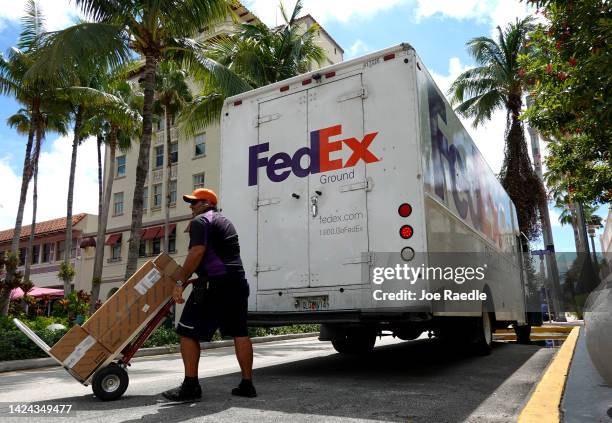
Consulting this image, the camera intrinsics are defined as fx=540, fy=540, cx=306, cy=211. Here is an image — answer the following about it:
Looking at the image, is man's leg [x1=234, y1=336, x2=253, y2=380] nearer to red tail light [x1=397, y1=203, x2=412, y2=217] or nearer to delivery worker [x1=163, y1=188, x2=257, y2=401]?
delivery worker [x1=163, y1=188, x2=257, y2=401]

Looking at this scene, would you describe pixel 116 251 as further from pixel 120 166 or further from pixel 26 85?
pixel 26 85

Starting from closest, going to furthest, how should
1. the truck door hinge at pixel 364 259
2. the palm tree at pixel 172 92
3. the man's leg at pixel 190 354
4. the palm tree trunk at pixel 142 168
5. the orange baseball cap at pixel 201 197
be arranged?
the man's leg at pixel 190 354 → the orange baseball cap at pixel 201 197 → the truck door hinge at pixel 364 259 → the palm tree trunk at pixel 142 168 → the palm tree at pixel 172 92

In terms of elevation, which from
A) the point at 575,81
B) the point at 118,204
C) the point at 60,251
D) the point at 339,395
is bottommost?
the point at 339,395

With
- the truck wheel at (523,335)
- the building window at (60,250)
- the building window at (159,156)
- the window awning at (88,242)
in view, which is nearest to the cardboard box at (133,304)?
the truck wheel at (523,335)

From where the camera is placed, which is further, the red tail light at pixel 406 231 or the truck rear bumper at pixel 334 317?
the red tail light at pixel 406 231

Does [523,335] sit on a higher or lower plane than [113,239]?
lower

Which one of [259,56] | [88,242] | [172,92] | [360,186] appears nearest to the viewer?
[360,186]

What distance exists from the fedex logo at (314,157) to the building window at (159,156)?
1211 inches

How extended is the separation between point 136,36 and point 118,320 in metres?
10.6

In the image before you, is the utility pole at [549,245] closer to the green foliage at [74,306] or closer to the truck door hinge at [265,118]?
the truck door hinge at [265,118]

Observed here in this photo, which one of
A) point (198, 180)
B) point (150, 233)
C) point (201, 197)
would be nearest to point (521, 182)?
point (198, 180)

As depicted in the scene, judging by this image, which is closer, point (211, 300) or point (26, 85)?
point (211, 300)

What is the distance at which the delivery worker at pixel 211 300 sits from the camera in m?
4.73

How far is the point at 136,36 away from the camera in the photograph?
1370 cm
